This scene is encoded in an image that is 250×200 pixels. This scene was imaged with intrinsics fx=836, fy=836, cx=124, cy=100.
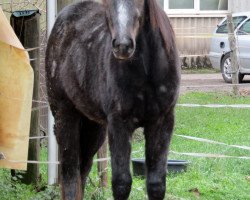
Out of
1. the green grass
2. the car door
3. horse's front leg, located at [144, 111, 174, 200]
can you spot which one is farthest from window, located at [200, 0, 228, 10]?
horse's front leg, located at [144, 111, 174, 200]

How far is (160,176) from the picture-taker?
20.8ft

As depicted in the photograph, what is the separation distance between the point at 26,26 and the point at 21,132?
2.20m

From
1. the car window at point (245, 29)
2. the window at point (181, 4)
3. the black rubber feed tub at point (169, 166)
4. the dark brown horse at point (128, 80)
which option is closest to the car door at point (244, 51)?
the car window at point (245, 29)

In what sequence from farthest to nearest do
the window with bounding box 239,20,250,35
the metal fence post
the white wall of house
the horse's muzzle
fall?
the white wall of house → the window with bounding box 239,20,250,35 → the metal fence post → the horse's muzzle

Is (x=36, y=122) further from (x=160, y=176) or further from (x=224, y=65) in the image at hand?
(x=224, y=65)

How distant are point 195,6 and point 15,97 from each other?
79.9 ft

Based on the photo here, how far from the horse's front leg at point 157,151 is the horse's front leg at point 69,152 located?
1265 mm

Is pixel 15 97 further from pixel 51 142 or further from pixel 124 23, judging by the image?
pixel 51 142

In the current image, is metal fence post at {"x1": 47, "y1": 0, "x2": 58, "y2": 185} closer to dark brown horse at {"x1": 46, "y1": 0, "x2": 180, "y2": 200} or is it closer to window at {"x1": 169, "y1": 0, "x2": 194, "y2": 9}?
dark brown horse at {"x1": 46, "y1": 0, "x2": 180, "y2": 200}

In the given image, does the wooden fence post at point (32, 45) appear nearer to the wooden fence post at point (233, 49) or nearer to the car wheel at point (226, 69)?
the wooden fence post at point (233, 49)

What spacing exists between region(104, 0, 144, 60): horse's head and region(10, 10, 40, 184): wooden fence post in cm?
258

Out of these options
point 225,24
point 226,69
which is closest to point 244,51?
point 226,69

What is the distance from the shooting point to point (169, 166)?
954 centimetres

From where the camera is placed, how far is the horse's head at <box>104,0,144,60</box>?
5.53 meters
